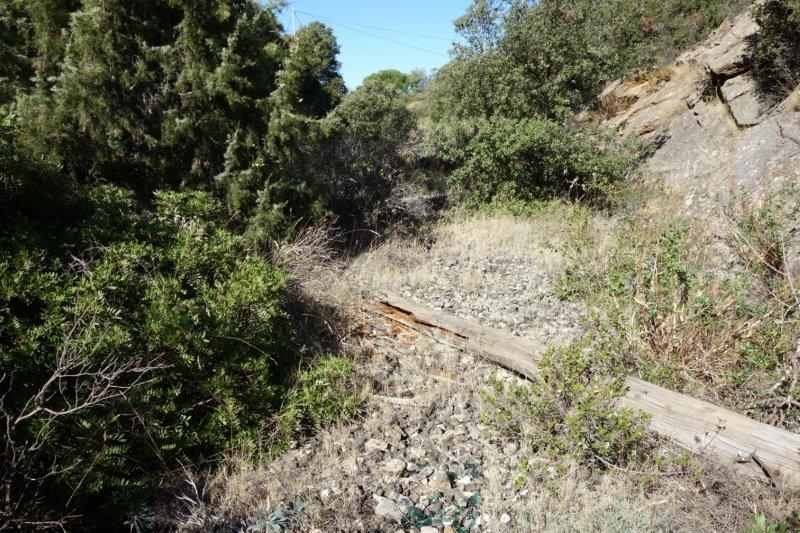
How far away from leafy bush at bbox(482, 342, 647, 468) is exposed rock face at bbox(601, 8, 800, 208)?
4233 millimetres

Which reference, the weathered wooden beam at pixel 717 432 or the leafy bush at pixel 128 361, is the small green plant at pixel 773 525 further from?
the leafy bush at pixel 128 361

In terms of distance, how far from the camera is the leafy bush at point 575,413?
287 centimetres

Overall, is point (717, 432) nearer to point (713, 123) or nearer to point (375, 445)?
point (375, 445)

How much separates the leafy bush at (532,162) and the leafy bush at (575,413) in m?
5.55

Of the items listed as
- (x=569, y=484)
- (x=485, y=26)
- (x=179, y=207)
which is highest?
(x=485, y=26)

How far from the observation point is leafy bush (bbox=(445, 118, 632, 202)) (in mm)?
8305

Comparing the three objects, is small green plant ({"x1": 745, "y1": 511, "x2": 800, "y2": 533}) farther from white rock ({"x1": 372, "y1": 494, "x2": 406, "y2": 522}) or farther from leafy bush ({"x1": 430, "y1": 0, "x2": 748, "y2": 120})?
leafy bush ({"x1": 430, "y1": 0, "x2": 748, "y2": 120})

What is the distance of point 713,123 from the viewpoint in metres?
8.73

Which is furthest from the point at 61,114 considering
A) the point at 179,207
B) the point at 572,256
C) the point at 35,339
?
the point at 572,256

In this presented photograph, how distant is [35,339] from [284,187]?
3628 mm

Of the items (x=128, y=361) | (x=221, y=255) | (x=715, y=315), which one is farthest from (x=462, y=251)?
(x=128, y=361)

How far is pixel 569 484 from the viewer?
276 centimetres

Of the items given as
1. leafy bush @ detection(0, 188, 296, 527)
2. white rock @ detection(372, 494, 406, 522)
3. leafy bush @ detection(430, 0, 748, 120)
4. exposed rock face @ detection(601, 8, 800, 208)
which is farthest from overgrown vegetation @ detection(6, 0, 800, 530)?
leafy bush @ detection(430, 0, 748, 120)

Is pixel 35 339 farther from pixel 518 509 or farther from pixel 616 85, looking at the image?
pixel 616 85
